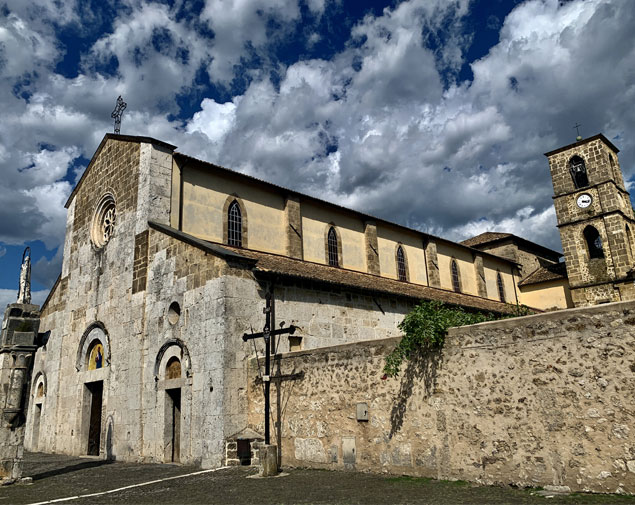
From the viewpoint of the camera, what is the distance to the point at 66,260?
2147 cm

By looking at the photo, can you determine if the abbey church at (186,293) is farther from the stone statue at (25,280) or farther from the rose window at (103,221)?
the stone statue at (25,280)

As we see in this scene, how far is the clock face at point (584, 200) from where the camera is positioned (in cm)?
3034

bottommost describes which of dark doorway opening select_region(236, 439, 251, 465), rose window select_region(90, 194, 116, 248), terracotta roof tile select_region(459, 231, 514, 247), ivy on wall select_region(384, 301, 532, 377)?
dark doorway opening select_region(236, 439, 251, 465)

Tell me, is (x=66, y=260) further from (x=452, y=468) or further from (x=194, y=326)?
(x=452, y=468)

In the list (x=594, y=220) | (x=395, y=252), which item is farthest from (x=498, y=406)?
(x=594, y=220)

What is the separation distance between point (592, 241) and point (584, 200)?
2470 mm

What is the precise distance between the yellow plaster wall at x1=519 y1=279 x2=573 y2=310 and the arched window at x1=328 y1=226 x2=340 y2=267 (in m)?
16.7

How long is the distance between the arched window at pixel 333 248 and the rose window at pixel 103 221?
8.46 meters

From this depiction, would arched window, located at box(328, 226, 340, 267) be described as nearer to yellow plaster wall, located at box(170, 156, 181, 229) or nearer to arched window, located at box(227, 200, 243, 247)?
arched window, located at box(227, 200, 243, 247)

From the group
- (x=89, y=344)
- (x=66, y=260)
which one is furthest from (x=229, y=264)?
(x=66, y=260)

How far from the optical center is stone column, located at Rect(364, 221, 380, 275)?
893 inches

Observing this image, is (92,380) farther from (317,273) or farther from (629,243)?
(629,243)

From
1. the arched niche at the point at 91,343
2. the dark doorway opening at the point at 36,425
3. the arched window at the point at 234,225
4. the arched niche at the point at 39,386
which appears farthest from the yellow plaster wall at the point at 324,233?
the dark doorway opening at the point at 36,425

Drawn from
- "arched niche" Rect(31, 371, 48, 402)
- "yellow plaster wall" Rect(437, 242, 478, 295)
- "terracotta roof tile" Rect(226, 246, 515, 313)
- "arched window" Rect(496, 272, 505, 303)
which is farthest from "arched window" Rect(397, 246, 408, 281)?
"arched niche" Rect(31, 371, 48, 402)
